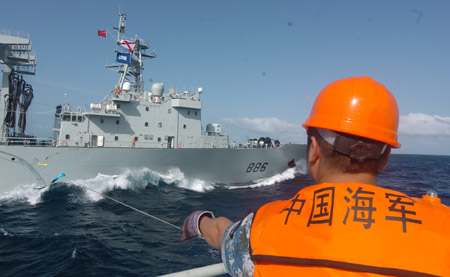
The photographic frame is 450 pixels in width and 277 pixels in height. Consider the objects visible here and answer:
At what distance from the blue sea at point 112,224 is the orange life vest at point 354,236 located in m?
6.64

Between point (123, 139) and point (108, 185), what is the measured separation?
3669 millimetres

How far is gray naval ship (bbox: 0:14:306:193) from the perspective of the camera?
15281 mm

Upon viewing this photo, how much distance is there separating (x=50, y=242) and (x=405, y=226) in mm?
10520

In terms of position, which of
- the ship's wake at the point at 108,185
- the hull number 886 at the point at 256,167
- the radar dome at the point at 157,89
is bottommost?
the ship's wake at the point at 108,185

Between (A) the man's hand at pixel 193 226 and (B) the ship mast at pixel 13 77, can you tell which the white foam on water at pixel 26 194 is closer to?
(B) the ship mast at pixel 13 77

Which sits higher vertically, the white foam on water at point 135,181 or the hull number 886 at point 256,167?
the hull number 886 at point 256,167

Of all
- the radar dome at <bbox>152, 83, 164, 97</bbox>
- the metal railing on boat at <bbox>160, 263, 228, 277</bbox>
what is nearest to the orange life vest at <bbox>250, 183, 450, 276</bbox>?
the metal railing on boat at <bbox>160, 263, 228, 277</bbox>

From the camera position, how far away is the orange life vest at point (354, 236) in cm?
86

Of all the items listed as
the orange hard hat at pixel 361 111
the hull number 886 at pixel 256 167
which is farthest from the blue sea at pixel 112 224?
the orange hard hat at pixel 361 111

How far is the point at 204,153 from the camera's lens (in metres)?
19.4

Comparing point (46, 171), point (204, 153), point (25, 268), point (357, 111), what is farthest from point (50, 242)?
point (204, 153)

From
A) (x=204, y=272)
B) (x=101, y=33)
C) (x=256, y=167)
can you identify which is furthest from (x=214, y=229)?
(x=101, y=33)

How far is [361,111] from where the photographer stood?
1.22 meters

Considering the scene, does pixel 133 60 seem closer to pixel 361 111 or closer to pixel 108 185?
pixel 108 185
